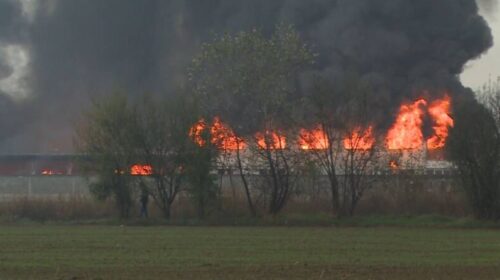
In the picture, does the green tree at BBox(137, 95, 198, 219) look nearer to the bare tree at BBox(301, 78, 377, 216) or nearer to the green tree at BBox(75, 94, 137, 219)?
the green tree at BBox(75, 94, 137, 219)

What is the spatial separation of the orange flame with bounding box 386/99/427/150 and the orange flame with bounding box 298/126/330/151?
358cm

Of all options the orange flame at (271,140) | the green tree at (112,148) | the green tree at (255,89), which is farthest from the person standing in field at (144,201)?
the orange flame at (271,140)

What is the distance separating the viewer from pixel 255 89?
4394cm

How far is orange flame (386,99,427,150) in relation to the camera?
47.1 metres

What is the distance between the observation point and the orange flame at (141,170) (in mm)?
44062

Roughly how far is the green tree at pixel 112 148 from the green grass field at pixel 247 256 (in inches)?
488

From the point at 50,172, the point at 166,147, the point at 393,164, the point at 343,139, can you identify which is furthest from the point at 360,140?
the point at 50,172

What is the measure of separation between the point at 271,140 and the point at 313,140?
2.20 meters

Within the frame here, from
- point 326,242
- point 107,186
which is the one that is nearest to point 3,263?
point 326,242

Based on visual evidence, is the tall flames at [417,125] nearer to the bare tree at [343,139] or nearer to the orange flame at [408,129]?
the orange flame at [408,129]

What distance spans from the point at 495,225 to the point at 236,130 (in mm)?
14061

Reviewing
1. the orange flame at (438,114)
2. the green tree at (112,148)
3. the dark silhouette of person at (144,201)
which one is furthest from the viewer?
the orange flame at (438,114)

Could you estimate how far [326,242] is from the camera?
27016 mm

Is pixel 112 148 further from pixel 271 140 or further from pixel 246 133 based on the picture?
pixel 271 140
